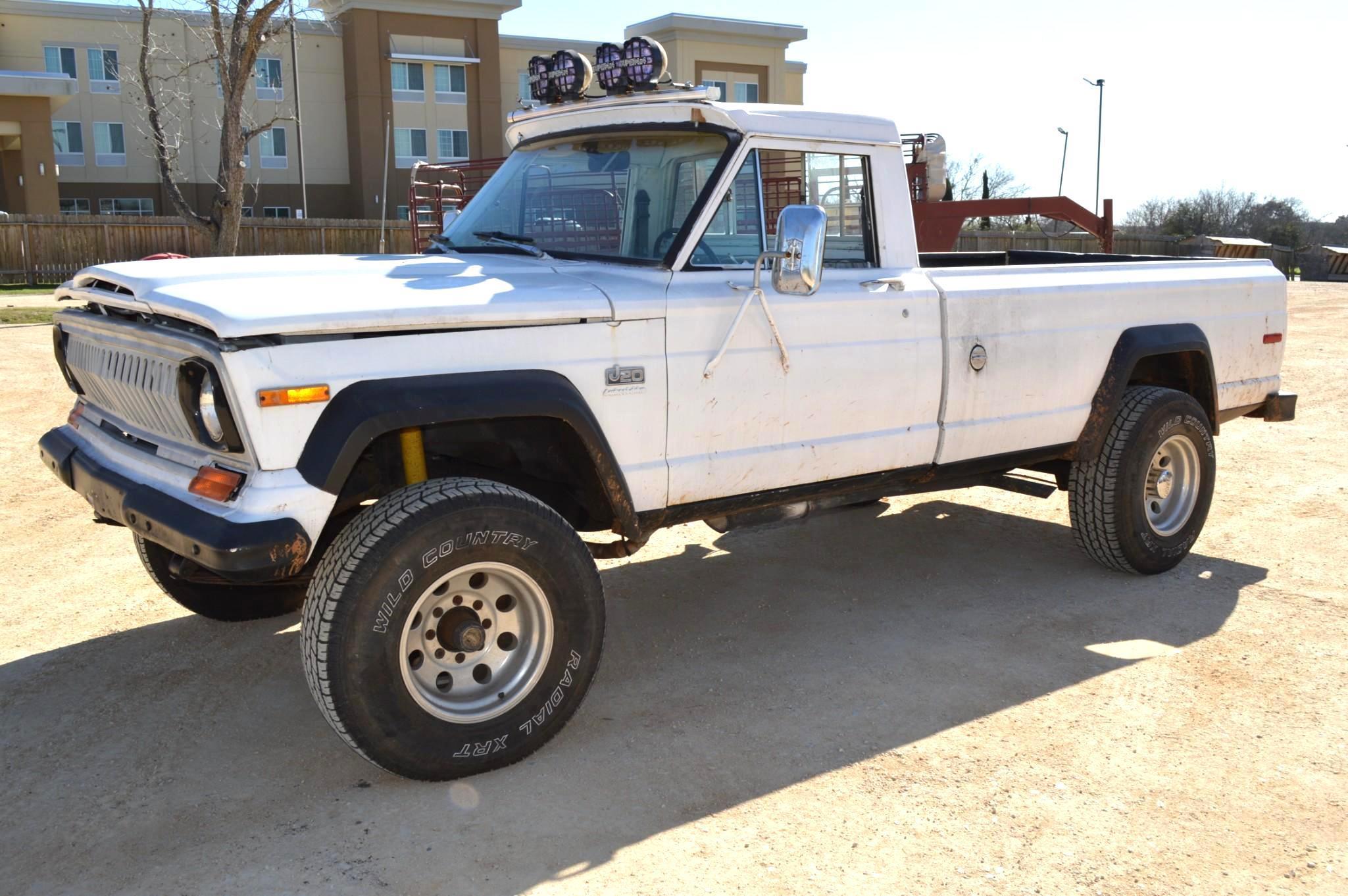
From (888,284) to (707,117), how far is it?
39.6 inches

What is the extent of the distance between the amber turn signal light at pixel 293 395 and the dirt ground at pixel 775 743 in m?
1.25

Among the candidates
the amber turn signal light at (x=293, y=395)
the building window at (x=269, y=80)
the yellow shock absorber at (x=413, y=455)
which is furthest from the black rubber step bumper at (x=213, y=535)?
the building window at (x=269, y=80)

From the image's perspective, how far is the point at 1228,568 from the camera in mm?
6172

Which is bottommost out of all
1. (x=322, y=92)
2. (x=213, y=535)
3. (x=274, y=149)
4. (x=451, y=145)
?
(x=213, y=535)

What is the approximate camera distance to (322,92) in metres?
→ 41.8

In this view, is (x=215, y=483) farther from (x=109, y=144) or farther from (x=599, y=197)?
(x=109, y=144)

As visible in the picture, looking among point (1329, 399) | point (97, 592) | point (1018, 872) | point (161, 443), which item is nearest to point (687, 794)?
point (1018, 872)

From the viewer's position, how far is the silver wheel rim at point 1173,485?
6035 mm

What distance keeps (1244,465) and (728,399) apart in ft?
18.8

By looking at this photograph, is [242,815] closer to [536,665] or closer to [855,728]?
[536,665]

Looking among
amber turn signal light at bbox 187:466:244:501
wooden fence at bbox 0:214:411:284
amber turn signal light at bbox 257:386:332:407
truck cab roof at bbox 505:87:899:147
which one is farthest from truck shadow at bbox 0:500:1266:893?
wooden fence at bbox 0:214:411:284

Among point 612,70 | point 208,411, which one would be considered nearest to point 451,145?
point 612,70

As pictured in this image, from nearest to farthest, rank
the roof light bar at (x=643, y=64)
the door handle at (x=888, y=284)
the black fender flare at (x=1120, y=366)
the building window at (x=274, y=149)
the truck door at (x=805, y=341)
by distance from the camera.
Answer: the truck door at (x=805, y=341)
the roof light bar at (x=643, y=64)
the door handle at (x=888, y=284)
the black fender flare at (x=1120, y=366)
the building window at (x=274, y=149)

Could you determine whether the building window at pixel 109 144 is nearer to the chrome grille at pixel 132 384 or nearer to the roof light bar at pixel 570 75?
the chrome grille at pixel 132 384
